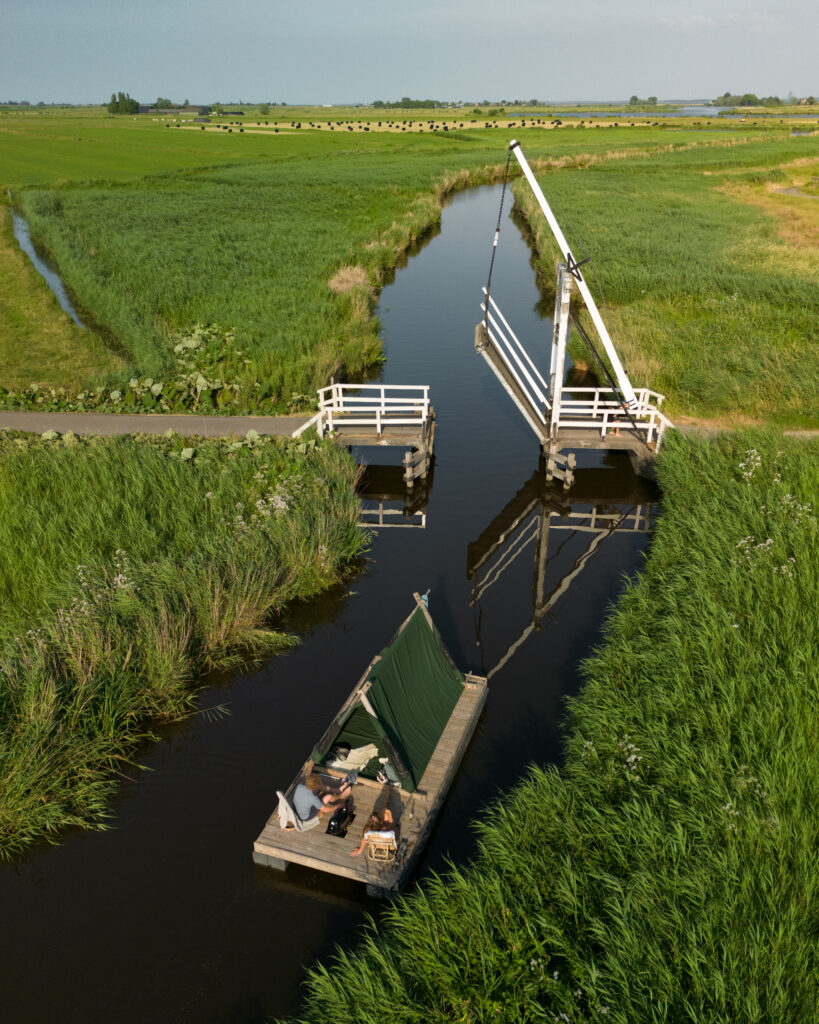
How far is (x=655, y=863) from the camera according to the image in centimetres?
864

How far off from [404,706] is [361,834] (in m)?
2.06

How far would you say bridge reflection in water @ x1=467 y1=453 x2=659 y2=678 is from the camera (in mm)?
16953

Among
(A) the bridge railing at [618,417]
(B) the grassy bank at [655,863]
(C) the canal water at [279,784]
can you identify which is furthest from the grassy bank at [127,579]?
(A) the bridge railing at [618,417]

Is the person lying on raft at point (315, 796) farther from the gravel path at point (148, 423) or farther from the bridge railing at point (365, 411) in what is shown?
the gravel path at point (148, 423)

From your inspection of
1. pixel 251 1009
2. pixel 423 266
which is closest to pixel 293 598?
pixel 251 1009

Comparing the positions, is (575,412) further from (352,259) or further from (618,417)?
(352,259)

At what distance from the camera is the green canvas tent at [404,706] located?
35.1ft

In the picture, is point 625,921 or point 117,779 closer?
point 625,921

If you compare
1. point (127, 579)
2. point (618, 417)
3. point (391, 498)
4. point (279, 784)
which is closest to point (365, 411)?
point (391, 498)

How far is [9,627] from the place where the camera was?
13516 millimetres

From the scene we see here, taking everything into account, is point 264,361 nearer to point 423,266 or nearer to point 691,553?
point 691,553

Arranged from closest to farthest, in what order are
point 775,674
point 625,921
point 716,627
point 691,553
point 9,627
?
point 625,921, point 775,674, point 716,627, point 9,627, point 691,553

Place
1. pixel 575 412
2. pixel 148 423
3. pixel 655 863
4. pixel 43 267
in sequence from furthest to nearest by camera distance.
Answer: pixel 43 267
pixel 148 423
pixel 575 412
pixel 655 863

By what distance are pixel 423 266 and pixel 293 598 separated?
40835mm
